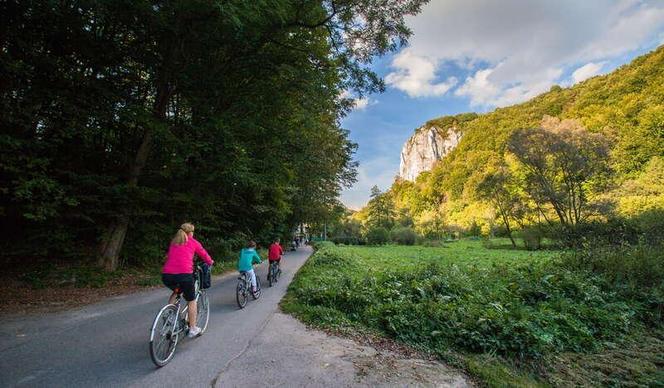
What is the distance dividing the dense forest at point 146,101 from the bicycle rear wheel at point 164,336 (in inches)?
229

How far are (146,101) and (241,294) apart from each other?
8879 mm

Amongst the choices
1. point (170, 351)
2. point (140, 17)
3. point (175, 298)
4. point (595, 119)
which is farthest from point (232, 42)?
point (595, 119)

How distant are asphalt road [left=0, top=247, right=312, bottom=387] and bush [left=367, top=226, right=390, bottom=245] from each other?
51.4 meters

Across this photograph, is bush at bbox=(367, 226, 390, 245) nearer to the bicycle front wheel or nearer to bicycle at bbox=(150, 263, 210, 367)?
the bicycle front wheel

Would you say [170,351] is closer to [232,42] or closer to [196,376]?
[196,376]

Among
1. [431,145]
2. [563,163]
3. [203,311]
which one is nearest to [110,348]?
[203,311]

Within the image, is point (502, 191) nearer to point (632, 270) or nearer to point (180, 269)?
point (632, 270)

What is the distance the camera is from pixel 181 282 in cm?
492

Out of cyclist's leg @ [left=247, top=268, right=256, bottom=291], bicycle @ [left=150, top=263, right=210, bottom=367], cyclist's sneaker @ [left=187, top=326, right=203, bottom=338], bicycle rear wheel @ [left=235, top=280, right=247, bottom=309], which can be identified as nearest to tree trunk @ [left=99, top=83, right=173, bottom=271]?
cyclist's leg @ [left=247, top=268, right=256, bottom=291]

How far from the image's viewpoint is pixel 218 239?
685 inches

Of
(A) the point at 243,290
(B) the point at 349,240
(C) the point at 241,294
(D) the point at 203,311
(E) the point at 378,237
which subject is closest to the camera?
(D) the point at 203,311

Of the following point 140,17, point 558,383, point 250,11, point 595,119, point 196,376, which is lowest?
point 558,383

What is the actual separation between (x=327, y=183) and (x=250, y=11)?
20.6m

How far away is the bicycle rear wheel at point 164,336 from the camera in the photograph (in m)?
4.29
